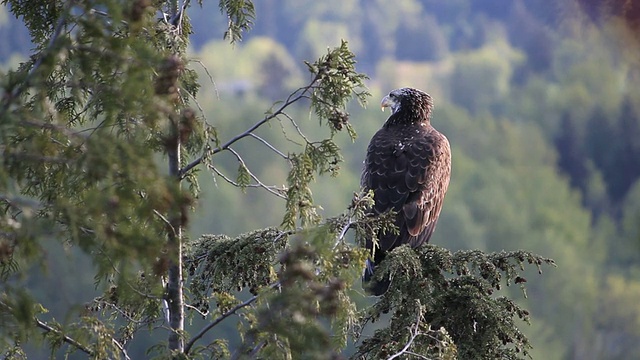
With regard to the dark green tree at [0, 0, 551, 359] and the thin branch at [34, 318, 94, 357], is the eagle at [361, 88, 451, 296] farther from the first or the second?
the thin branch at [34, 318, 94, 357]

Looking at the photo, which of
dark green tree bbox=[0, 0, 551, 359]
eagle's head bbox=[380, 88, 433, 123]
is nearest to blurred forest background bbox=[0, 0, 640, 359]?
eagle's head bbox=[380, 88, 433, 123]

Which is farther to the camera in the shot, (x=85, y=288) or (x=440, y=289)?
(x=85, y=288)

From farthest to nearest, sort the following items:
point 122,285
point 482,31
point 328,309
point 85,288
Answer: point 482,31 < point 85,288 < point 122,285 < point 328,309

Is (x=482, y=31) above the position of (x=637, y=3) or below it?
above

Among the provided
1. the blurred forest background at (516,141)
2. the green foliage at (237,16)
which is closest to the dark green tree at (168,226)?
the green foliage at (237,16)

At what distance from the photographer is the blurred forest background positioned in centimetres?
5666

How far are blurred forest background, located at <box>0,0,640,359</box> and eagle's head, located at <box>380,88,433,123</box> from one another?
13592 millimetres

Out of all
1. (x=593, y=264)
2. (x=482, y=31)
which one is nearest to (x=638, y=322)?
(x=593, y=264)

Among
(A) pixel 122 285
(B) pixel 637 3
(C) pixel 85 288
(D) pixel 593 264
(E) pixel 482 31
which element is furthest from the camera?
(E) pixel 482 31

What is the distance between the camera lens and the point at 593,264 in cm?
6619

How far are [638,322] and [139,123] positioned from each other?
176 ft

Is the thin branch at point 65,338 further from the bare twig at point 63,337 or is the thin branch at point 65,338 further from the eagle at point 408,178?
the eagle at point 408,178

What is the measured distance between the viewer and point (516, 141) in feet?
257

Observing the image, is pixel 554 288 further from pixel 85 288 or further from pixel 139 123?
pixel 139 123
